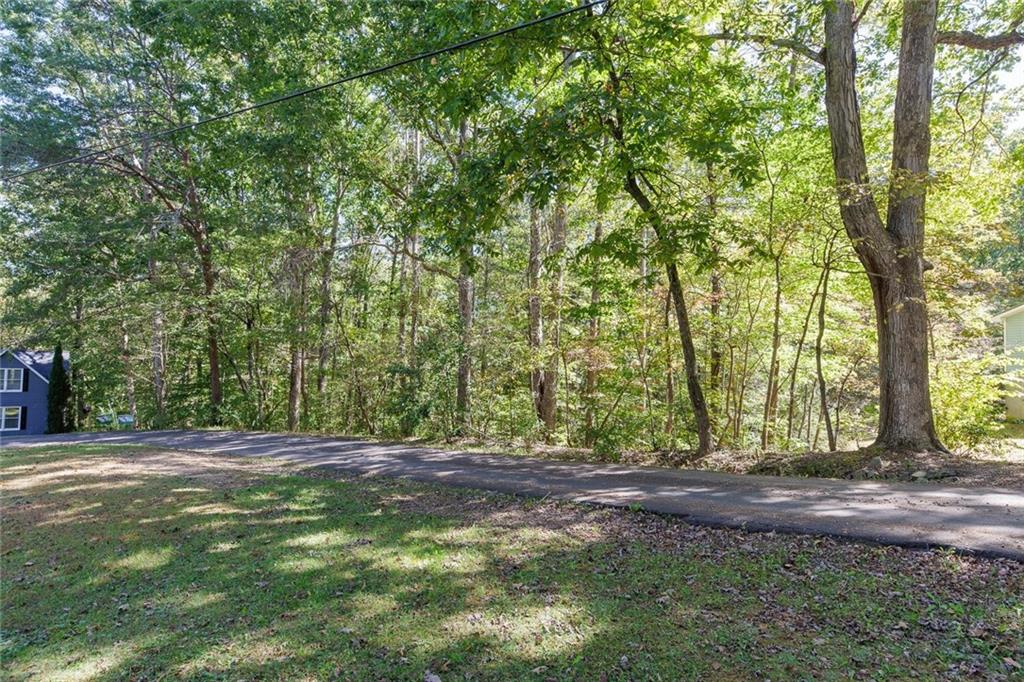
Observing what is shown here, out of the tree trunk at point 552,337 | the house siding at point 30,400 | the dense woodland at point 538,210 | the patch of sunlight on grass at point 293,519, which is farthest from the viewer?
the house siding at point 30,400

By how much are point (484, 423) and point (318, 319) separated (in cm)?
619

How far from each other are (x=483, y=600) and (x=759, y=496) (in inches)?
133

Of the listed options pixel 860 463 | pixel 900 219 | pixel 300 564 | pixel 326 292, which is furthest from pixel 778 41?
pixel 326 292

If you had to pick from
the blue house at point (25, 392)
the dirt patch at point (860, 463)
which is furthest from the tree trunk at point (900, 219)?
the blue house at point (25, 392)

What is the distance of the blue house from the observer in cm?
2680

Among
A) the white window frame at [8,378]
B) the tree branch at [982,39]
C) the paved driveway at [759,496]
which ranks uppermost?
the tree branch at [982,39]

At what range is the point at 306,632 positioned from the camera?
3348 mm

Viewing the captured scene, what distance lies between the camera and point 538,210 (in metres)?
10.1

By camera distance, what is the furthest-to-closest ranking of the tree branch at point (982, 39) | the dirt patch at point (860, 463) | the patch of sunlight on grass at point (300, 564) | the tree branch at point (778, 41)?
the tree branch at point (778, 41), the tree branch at point (982, 39), the dirt patch at point (860, 463), the patch of sunlight on grass at point (300, 564)

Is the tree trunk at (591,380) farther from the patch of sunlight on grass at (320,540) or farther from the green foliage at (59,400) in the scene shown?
the green foliage at (59,400)

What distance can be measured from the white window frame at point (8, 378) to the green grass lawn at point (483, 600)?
29108 mm

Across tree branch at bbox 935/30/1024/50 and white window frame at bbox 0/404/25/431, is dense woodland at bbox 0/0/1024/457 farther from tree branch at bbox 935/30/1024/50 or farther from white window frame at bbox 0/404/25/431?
white window frame at bbox 0/404/25/431

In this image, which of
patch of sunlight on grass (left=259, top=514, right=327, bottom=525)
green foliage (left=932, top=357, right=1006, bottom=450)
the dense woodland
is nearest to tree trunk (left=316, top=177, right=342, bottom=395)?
the dense woodland

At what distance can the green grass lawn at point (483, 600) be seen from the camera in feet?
9.61
